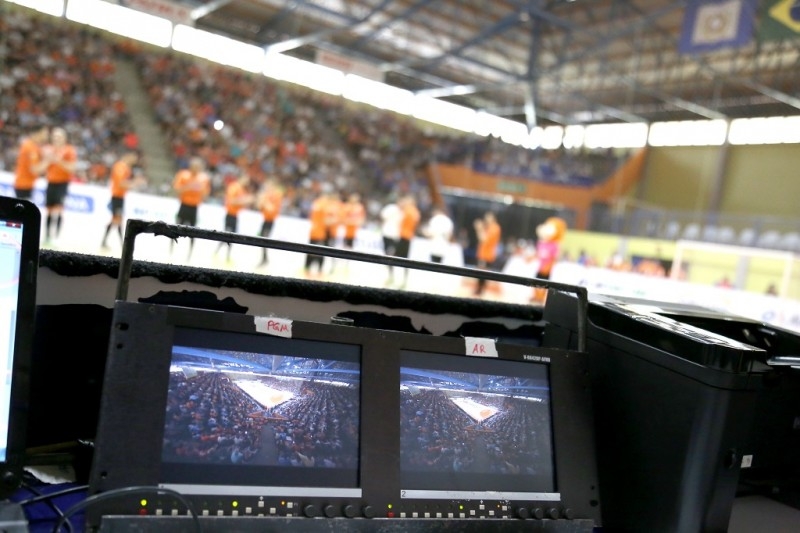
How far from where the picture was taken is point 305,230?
10.4 metres

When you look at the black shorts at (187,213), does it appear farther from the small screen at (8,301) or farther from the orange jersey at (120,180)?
the small screen at (8,301)

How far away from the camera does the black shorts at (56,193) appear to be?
25.0 ft

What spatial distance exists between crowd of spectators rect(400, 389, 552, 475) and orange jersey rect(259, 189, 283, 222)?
346 inches

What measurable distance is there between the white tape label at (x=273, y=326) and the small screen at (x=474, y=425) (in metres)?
0.17

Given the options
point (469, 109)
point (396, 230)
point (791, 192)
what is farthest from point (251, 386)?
point (469, 109)

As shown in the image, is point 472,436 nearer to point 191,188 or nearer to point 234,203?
point 191,188

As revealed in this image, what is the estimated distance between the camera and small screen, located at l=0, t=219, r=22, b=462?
0.78 metres

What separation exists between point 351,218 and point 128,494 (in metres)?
9.87

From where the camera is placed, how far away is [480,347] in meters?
0.95

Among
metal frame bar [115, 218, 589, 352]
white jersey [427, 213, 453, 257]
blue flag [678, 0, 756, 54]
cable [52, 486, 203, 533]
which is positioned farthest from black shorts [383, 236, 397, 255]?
cable [52, 486, 203, 533]

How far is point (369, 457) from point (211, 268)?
50cm

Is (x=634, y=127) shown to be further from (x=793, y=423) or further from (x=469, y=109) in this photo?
(x=793, y=423)

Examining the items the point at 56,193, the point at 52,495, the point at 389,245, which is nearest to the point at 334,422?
the point at 52,495

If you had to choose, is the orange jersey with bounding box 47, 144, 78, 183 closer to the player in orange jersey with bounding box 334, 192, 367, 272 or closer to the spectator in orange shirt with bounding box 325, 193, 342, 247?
the spectator in orange shirt with bounding box 325, 193, 342, 247
